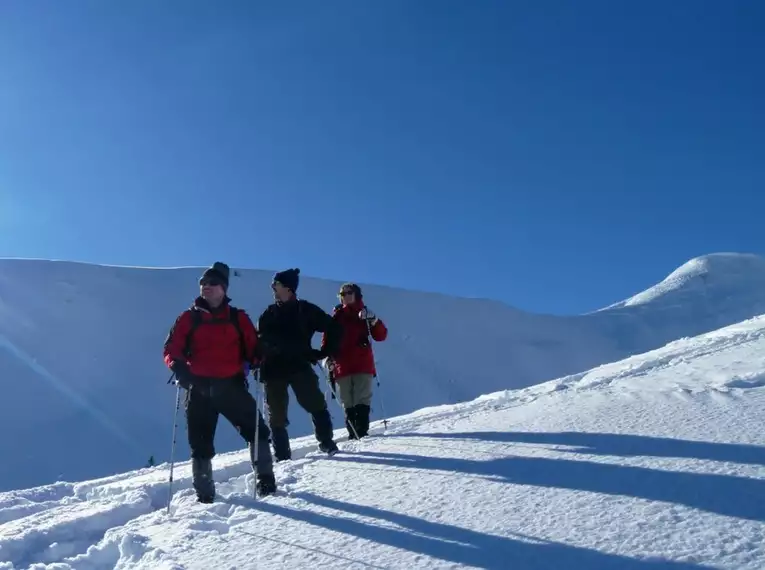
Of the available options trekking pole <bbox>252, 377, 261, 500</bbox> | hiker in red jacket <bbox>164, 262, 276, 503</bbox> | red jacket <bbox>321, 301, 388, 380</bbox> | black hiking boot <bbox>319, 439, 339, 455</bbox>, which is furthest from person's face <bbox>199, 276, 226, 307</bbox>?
red jacket <bbox>321, 301, 388, 380</bbox>

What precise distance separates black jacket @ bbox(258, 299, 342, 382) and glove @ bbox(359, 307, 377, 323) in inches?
32.1

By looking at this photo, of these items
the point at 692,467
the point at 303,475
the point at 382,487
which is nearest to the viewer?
the point at 692,467

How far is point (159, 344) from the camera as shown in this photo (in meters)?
26.5

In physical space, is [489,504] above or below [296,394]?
below

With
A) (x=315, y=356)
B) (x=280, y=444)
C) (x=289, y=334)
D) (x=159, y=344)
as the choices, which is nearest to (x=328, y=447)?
(x=280, y=444)

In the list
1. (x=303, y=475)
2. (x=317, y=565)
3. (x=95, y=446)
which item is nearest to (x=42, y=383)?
(x=95, y=446)

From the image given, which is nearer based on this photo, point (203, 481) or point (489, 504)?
point (489, 504)

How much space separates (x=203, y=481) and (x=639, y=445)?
2720 mm

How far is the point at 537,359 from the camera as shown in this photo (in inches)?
1321

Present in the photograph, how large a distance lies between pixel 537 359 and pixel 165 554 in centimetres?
3173

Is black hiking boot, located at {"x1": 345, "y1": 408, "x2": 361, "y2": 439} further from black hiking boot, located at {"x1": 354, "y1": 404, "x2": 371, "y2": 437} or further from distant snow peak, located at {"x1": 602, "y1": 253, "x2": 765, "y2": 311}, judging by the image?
distant snow peak, located at {"x1": 602, "y1": 253, "x2": 765, "y2": 311}

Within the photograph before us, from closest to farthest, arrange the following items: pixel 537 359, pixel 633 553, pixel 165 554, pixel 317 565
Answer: pixel 633 553
pixel 317 565
pixel 165 554
pixel 537 359

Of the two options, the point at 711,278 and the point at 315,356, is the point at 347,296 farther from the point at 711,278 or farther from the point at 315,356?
the point at 711,278

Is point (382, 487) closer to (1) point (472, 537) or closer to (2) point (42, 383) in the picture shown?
(1) point (472, 537)
